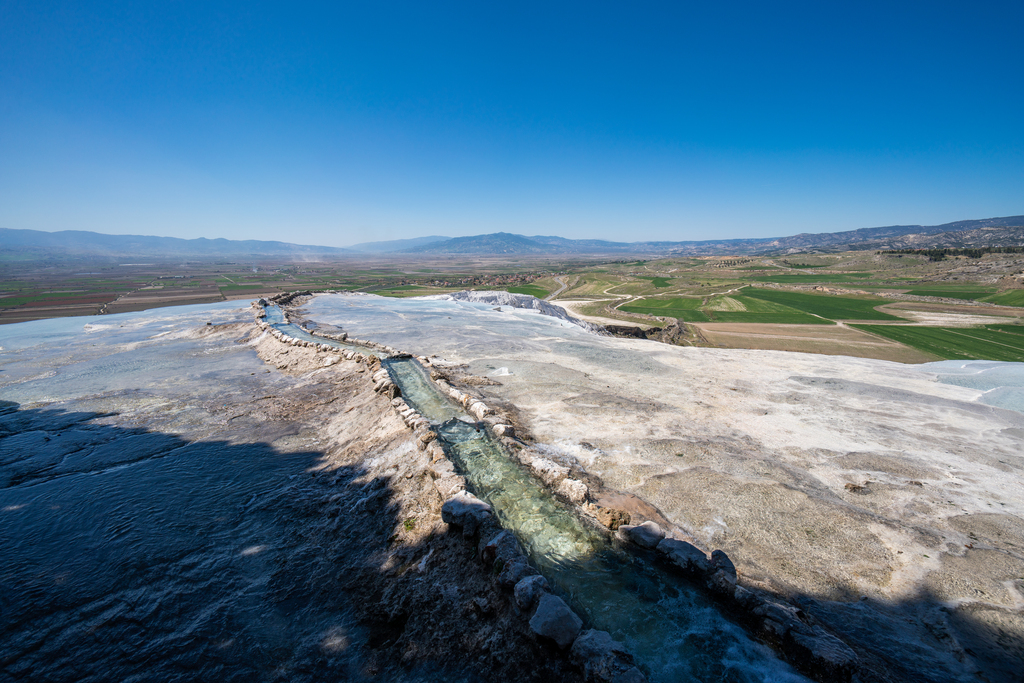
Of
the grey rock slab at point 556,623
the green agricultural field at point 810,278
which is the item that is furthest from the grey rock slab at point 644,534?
the green agricultural field at point 810,278

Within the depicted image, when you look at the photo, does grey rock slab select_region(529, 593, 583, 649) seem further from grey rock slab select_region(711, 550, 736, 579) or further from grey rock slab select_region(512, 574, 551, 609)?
grey rock slab select_region(711, 550, 736, 579)

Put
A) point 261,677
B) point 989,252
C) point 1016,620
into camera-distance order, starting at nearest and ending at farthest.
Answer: point 261,677
point 1016,620
point 989,252

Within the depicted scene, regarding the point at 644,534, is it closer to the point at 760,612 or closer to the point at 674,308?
the point at 760,612

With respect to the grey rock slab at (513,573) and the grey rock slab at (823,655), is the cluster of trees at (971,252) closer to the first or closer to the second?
the grey rock slab at (823,655)

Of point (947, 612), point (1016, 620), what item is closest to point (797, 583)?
point (947, 612)

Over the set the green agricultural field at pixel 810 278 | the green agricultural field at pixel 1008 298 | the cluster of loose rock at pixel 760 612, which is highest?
the green agricultural field at pixel 810 278

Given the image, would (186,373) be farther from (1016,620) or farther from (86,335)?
(1016,620)
